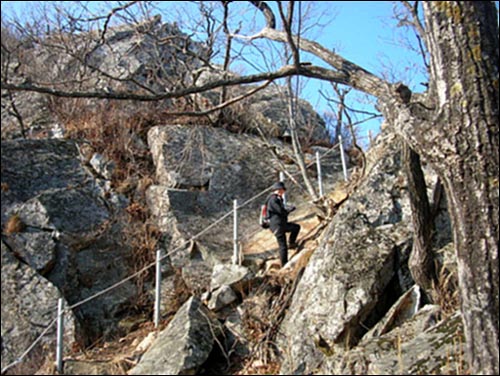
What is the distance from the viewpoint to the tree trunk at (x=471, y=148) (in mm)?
3533

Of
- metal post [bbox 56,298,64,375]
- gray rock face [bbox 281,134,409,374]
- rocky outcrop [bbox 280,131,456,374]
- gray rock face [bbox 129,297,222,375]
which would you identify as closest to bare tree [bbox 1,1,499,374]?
rocky outcrop [bbox 280,131,456,374]

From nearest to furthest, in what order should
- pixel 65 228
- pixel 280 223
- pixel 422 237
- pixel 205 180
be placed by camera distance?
pixel 422 237, pixel 280 223, pixel 65 228, pixel 205 180

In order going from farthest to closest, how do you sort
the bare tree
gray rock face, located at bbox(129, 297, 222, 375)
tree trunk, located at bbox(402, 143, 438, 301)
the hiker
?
the hiker < gray rock face, located at bbox(129, 297, 222, 375) < tree trunk, located at bbox(402, 143, 438, 301) < the bare tree

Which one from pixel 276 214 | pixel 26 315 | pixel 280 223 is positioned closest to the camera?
pixel 26 315

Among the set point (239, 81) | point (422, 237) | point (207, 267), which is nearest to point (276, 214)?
point (207, 267)

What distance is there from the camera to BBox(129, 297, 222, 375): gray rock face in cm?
692

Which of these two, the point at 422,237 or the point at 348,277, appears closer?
the point at 422,237

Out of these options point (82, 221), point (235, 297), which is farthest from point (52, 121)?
point (235, 297)

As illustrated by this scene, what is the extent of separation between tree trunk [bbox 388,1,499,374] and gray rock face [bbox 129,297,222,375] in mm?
4223

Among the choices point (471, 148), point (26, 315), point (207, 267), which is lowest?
point (26, 315)

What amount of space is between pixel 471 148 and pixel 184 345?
4.88 meters

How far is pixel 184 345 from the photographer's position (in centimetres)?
711

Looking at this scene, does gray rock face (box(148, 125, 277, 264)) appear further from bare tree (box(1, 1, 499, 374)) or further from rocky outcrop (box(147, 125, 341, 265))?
bare tree (box(1, 1, 499, 374))

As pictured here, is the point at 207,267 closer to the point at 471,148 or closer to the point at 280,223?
the point at 280,223
